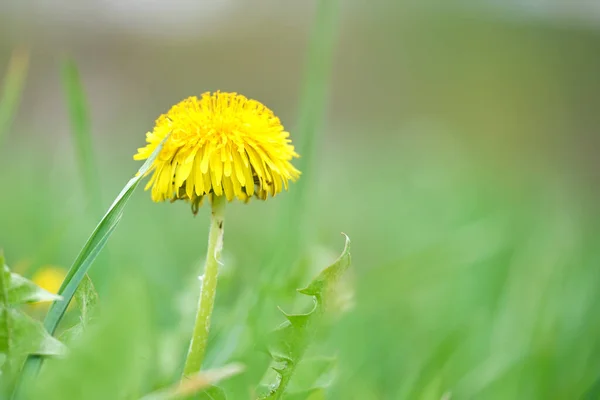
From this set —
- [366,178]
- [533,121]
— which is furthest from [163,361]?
[533,121]

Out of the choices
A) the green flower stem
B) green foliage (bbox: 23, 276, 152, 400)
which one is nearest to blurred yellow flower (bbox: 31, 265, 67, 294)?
the green flower stem

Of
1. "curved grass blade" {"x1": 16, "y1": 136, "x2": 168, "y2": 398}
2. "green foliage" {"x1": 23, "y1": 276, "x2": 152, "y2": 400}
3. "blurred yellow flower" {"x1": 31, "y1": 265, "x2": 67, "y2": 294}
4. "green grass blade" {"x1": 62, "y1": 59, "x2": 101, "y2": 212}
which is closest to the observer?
"green foliage" {"x1": 23, "y1": 276, "x2": 152, "y2": 400}

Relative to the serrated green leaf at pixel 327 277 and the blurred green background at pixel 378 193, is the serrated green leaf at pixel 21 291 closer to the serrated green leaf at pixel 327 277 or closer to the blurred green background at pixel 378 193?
the blurred green background at pixel 378 193

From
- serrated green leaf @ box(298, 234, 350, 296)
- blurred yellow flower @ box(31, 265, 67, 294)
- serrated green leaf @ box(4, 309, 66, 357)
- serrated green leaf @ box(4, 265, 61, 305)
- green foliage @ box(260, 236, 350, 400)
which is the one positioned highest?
serrated green leaf @ box(298, 234, 350, 296)

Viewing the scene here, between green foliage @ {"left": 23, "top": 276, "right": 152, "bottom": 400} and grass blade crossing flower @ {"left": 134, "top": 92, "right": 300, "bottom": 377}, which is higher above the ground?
grass blade crossing flower @ {"left": 134, "top": 92, "right": 300, "bottom": 377}

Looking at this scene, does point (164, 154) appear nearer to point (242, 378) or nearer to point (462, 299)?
point (242, 378)

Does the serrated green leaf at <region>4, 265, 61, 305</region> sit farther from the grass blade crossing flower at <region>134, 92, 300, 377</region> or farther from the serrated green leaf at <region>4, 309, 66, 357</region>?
the grass blade crossing flower at <region>134, 92, 300, 377</region>

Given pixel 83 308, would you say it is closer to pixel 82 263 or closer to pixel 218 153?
pixel 82 263
